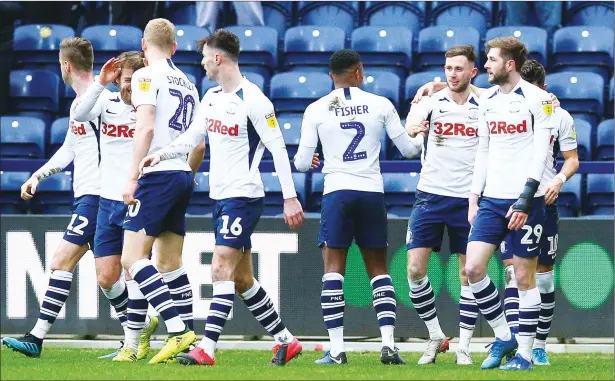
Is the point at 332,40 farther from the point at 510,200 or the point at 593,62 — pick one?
the point at 510,200

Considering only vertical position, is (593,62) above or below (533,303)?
above

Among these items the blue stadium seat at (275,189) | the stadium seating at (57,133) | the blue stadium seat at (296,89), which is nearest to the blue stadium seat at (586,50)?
the blue stadium seat at (296,89)

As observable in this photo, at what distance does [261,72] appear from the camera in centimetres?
1451

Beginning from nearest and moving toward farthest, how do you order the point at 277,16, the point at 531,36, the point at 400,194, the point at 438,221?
the point at 438,221 < the point at 400,194 < the point at 531,36 < the point at 277,16

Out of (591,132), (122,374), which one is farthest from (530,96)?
(591,132)

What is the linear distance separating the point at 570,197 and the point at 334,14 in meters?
4.54

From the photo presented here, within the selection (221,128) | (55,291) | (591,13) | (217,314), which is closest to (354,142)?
(221,128)

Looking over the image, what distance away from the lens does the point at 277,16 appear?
1586 centimetres

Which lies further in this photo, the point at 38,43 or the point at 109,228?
the point at 38,43

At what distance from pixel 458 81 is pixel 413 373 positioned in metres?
2.36

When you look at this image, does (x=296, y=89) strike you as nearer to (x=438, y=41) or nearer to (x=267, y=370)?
(x=438, y=41)

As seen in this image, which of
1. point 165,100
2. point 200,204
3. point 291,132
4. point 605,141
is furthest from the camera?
point 291,132

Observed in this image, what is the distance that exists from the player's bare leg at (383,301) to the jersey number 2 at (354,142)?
68cm

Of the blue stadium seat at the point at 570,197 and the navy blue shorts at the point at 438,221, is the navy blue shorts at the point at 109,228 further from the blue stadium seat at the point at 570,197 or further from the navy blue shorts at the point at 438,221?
the blue stadium seat at the point at 570,197
